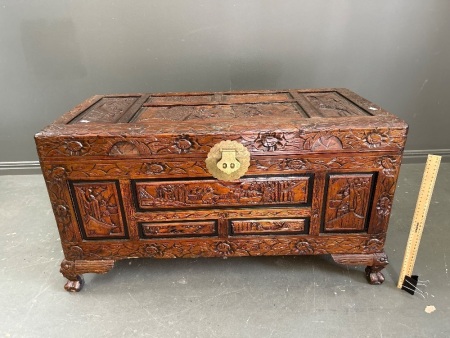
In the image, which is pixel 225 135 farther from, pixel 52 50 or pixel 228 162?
pixel 52 50

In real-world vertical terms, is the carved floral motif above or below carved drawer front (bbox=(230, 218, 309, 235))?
above

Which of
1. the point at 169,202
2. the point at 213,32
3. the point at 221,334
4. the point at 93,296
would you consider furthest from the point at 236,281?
the point at 213,32

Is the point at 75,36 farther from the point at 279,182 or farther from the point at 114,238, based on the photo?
the point at 279,182

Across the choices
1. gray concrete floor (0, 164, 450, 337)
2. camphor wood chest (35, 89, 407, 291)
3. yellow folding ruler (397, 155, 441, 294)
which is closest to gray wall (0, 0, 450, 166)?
camphor wood chest (35, 89, 407, 291)

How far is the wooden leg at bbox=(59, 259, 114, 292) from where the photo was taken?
144 cm

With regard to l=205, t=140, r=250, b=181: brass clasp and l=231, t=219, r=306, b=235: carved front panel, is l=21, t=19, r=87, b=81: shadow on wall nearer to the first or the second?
l=205, t=140, r=250, b=181: brass clasp

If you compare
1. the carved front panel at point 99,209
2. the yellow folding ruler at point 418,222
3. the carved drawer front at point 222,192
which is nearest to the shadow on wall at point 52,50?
the carved front panel at point 99,209

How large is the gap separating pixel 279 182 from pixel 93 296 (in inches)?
37.8

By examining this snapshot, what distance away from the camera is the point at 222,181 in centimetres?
132

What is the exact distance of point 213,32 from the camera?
6.89 feet

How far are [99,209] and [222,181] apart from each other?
525 millimetres

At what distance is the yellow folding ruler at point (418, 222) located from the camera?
1.24m

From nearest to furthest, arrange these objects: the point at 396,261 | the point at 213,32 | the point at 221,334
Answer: the point at 221,334 < the point at 396,261 < the point at 213,32

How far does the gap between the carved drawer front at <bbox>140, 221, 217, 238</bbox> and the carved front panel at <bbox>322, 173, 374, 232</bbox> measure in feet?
1.62
